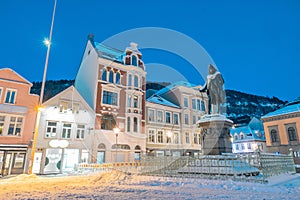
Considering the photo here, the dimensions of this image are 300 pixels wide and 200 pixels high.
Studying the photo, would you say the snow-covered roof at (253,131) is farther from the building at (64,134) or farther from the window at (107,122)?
the building at (64,134)

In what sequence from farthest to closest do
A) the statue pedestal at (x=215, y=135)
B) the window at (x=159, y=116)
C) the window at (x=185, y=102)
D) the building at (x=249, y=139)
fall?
the building at (x=249, y=139), the window at (x=185, y=102), the window at (x=159, y=116), the statue pedestal at (x=215, y=135)

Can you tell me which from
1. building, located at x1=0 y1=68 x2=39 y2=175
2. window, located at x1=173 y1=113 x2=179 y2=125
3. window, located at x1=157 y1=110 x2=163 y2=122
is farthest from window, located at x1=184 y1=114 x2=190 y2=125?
building, located at x1=0 y1=68 x2=39 y2=175

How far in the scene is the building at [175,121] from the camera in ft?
105

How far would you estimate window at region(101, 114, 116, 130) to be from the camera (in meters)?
26.7

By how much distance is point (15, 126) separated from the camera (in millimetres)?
20188

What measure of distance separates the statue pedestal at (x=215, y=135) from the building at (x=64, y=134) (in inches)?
667

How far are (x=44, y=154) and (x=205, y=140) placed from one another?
18447 millimetres

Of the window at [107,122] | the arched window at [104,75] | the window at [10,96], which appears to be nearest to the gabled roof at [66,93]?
the window at [107,122]

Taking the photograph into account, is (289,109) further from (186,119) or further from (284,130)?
(186,119)

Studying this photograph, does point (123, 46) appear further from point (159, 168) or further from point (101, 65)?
point (159, 168)

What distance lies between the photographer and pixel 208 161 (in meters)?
9.89

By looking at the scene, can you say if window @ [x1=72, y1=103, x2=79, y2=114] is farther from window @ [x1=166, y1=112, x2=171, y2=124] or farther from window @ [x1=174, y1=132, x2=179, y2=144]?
window @ [x1=174, y1=132, x2=179, y2=144]

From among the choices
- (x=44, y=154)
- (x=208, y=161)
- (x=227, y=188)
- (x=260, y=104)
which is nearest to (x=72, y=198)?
(x=227, y=188)

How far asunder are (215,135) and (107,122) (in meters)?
18.3
